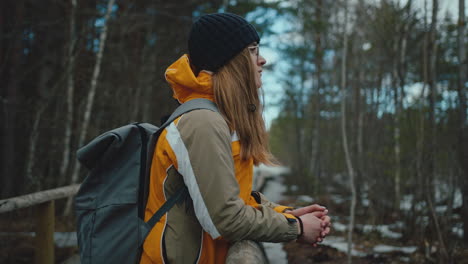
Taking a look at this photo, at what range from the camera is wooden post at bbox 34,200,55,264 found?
9.02 feet

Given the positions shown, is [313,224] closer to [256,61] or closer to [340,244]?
[256,61]

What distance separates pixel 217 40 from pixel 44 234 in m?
2.28

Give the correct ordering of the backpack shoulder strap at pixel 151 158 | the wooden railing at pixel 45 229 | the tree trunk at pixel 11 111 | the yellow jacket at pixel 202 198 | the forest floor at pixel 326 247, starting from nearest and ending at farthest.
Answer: the yellow jacket at pixel 202 198 < the backpack shoulder strap at pixel 151 158 < the wooden railing at pixel 45 229 < the forest floor at pixel 326 247 < the tree trunk at pixel 11 111

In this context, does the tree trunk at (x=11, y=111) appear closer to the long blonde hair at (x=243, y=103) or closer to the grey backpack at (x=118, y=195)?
the grey backpack at (x=118, y=195)

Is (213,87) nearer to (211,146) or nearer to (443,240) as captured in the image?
(211,146)

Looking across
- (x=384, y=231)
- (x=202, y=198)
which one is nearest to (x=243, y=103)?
(x=202, y=198)

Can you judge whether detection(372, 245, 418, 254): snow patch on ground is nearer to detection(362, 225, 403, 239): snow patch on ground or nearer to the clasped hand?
detection(362, 225, 403, 239): snow patch on ground

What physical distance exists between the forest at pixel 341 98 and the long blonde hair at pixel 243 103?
272 cm

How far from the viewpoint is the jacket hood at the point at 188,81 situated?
5.08 ft

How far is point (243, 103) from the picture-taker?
1.60m

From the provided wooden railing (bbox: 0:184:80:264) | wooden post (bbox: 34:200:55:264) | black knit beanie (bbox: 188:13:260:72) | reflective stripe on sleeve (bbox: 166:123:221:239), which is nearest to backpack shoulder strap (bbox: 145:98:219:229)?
reflective stripe on sleeve (bbox: 166:123:221:239)

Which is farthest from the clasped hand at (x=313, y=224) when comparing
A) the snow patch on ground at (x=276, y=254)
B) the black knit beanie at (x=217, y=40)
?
the snow patch on ground at (x=276, y=254)

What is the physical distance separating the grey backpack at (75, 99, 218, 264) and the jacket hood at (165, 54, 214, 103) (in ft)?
0.28

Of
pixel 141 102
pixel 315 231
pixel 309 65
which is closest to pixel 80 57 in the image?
pixel 141 102
